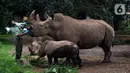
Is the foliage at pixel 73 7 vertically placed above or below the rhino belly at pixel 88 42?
above

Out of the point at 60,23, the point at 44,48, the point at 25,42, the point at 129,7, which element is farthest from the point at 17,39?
the point at 129,7

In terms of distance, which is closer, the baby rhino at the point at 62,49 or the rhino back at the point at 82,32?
the baby rhino at the point at 62,49

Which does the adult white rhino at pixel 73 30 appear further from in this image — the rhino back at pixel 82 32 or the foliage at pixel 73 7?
the foliage at pixel 73 7

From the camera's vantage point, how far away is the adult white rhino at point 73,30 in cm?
965

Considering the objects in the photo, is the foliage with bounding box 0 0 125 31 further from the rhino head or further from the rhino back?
the rhino head

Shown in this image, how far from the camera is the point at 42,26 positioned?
9.62 meters

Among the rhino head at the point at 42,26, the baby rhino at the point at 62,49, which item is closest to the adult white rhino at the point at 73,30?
the rhino head at the point at 42,26

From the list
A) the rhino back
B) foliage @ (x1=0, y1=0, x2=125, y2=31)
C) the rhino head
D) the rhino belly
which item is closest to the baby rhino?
the rhino head

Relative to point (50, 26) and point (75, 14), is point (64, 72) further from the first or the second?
point (75, 14)

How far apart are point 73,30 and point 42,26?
0.99 m

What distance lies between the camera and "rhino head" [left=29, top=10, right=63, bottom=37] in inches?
375

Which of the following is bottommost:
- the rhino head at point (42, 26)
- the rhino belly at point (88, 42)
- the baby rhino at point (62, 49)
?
the rhino belly at point (88, 42)

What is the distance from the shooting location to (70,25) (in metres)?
10.1

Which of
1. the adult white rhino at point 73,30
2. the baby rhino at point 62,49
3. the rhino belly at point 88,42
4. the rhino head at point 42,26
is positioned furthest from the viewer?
the rhino belly at point 88,42
